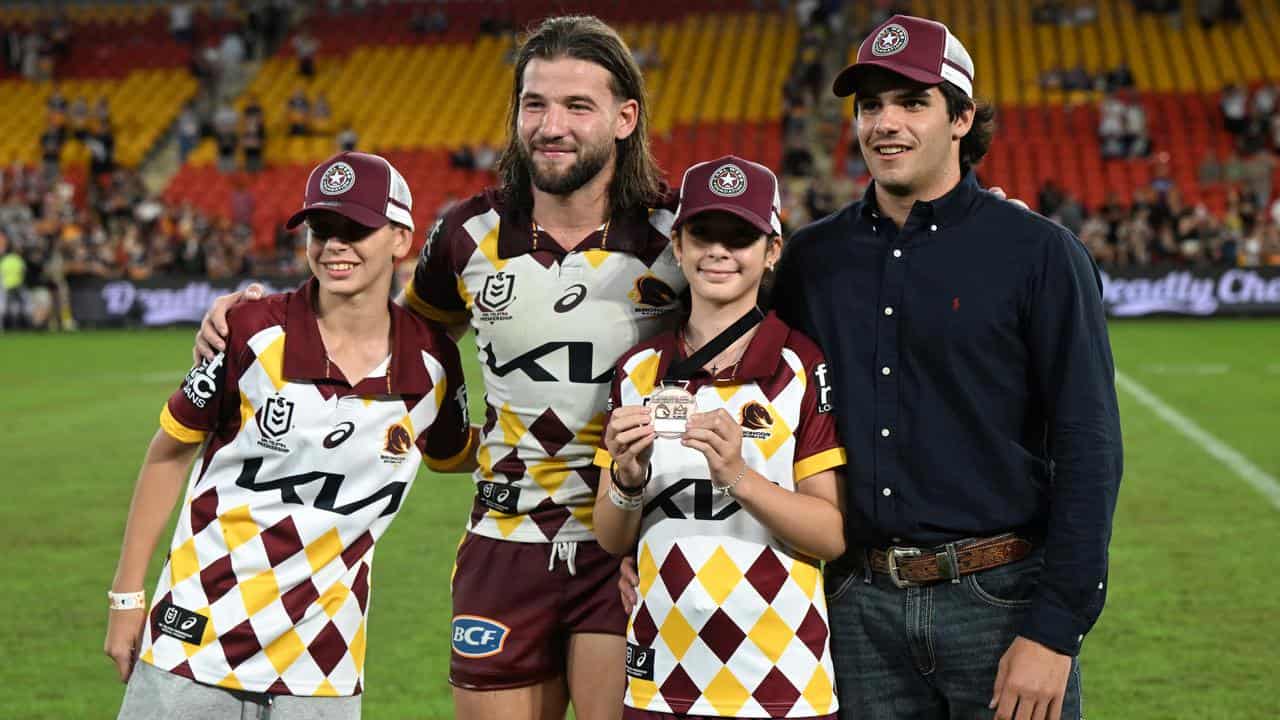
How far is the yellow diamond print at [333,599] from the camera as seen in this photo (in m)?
3.32

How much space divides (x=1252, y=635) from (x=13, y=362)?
659 inches

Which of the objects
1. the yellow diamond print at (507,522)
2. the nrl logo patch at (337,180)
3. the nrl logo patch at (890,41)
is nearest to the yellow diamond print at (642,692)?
the yellow diamond print at (507,522)

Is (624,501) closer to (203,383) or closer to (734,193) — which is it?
(734,193)

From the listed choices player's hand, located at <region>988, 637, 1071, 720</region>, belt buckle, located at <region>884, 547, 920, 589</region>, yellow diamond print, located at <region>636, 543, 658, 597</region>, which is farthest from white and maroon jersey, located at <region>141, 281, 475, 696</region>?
player's hand, located at <region>988, 637, 1071, 720</region>

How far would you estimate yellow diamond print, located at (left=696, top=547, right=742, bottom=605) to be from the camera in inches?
122

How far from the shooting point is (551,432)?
363 centimetres

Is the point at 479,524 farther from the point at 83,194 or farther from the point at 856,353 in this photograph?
the point at 83,194

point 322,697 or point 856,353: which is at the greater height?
point 856,353

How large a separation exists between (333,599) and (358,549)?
137 millimetres

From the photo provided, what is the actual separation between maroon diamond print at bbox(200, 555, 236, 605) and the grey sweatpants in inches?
8.2

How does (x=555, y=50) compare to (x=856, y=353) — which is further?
(x=555, y=50)

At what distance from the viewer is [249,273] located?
78.8 feet

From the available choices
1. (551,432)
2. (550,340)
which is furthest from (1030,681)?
(550,340)

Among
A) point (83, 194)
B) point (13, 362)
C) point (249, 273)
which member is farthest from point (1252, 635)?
point (83, 194)
